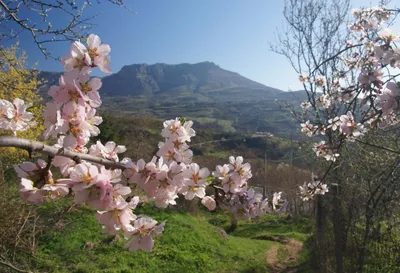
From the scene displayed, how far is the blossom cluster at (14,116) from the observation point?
1420mm

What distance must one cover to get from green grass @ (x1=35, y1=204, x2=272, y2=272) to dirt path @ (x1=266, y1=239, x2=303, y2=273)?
1.22ft

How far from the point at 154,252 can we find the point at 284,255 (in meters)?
5.56

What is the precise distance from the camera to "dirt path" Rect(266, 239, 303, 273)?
10.2 meters

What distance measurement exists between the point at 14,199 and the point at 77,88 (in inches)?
277

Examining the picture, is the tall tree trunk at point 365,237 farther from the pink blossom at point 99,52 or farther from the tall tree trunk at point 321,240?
the pink blossom at point 99,52

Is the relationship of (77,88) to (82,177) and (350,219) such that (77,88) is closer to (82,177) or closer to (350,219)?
(82,177)

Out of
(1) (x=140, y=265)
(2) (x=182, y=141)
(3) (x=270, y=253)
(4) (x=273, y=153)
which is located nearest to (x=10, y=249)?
(1) (x=140, y=265)

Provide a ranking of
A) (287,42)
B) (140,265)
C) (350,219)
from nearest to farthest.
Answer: (350,219), (140,265), (287,42)

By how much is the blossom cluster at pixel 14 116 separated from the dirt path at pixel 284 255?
386 inches

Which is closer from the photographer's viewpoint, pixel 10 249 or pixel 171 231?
pixel 10 249

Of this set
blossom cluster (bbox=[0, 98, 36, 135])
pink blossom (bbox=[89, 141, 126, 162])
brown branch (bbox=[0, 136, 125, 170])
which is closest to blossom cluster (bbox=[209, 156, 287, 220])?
pink blossom (bbox=[89, 141, 126, 162])

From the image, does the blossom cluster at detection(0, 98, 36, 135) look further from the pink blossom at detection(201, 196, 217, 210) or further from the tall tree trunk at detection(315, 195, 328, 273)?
the tall tree trunk at detection(315, 195, 328, 273)

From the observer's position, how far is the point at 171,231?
9.87 metres

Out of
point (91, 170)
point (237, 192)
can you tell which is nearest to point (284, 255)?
point (237, 192)
